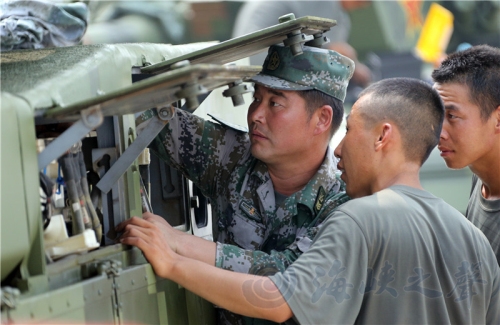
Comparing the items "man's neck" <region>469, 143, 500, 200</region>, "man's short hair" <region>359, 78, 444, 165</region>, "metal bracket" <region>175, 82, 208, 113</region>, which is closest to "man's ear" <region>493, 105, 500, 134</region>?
"man's neck" <region>469, 143, 500, 200</region>

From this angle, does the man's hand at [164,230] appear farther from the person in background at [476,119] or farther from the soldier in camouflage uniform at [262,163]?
the person in background at [476,119]

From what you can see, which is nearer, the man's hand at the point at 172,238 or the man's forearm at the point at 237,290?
the man's forearm at the point at 237,290

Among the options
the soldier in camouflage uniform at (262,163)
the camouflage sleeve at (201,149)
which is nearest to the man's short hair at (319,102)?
the soldier in camouflage uniform at (262,163)

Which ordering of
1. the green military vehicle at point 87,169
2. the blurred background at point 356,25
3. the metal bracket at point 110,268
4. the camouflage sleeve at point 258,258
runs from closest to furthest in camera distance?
the green military vehicle at point 87,169 → the metal bracket at point 110,268 → the camouflage sleeve at point 258,258 → the blurred background at point 356,25

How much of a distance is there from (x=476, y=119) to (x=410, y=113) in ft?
2.43

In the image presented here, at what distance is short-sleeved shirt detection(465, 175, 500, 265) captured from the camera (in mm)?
3252

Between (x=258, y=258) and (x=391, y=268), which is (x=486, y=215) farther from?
(x=258, y=258)

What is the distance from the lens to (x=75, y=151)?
92.7 inches

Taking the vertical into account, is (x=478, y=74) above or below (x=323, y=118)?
above

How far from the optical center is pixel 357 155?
2.64 meters

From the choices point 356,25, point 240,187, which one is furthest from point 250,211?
point 356,25

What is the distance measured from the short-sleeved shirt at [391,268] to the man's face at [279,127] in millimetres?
652

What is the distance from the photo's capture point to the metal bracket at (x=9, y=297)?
1.86 m

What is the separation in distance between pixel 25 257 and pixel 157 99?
620 millimetres
